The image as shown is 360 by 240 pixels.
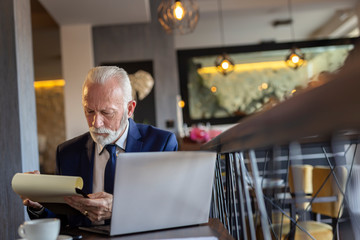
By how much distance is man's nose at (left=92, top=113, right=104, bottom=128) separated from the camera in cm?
162

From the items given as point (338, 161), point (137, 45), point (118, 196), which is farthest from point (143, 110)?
point (338, 161)

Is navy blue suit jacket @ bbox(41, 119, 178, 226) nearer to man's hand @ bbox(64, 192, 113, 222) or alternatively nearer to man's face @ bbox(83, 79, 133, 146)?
man's face @ bbox(83, 79, 133, 146)

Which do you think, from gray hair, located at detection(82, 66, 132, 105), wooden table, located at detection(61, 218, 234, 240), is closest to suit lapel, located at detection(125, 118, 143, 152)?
gray hair, located at detection(82, 66, 132, 105)

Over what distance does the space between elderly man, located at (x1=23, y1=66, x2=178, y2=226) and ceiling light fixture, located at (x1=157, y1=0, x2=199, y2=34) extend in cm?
284

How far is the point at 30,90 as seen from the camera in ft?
10.7

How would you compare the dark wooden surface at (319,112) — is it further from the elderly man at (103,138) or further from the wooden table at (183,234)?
the elderly man at (103,138)

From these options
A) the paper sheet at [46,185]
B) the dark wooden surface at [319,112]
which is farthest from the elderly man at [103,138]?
the dark wooden surface at [319,112]

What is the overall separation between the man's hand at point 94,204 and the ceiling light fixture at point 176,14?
336cm

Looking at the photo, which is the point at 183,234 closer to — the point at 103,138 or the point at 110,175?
the point at 110,175

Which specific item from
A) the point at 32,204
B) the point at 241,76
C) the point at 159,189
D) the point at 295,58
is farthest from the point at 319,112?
the point at 241,76

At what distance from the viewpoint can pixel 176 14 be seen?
447 cm

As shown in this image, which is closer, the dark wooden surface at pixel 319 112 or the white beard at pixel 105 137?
the dark wooden surface at pixel 319 112

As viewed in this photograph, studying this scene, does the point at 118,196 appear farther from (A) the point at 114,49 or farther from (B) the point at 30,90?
(A) the point at 114,49

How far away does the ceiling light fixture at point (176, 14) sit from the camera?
447 cm
